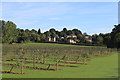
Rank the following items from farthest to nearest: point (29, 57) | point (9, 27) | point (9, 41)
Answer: point (9, 27)
point (9, 41)
point (29, 57)

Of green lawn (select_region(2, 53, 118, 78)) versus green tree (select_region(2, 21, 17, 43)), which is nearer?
green lawn (select_region(2, 53, 118, 78))

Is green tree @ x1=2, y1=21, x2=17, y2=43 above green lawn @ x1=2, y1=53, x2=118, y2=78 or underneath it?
above

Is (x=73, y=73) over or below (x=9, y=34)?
below

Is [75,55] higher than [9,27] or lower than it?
lower

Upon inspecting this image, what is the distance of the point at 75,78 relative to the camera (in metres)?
15.5

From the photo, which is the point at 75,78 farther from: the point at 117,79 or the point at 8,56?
the point at 8,56

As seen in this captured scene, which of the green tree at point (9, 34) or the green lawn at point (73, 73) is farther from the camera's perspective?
the green tree at point (9, 34)

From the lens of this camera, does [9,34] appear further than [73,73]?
Yes

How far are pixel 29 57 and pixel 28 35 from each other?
6453 cm

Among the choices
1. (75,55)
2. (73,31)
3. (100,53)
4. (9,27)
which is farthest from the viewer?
(73,31)

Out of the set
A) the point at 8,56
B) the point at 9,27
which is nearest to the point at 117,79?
Answer: the point at 8,56

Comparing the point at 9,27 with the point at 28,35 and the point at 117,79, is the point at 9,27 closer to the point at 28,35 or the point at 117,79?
the point at 28,35

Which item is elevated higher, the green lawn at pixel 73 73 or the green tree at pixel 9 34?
the green tree at pixel 9 34

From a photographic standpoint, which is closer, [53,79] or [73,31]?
[53,79]
